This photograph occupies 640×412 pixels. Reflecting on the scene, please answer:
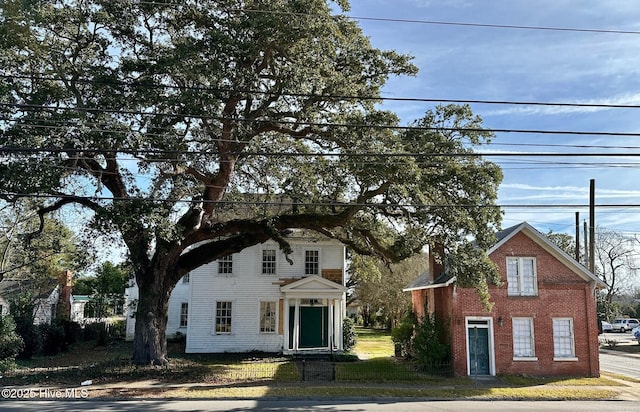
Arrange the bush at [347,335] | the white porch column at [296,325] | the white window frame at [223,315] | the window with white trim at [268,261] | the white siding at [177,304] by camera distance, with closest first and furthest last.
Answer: the white porch column at [296,325], the white window frame at [223,315], the bush at [347,335], the window with white trim at [268,261], the white siding at [177,304]

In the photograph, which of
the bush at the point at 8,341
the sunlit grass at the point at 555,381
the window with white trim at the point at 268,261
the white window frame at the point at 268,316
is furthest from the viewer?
the window with white trim at the point at 268,261

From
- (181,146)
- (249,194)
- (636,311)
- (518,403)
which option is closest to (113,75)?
(181,146)

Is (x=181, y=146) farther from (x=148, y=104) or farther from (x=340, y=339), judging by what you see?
(x=340, y=339)

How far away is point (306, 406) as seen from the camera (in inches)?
587

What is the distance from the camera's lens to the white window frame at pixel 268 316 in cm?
2786

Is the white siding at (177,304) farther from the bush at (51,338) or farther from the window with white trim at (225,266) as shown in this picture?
the bush at (51,338)

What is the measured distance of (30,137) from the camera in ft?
48.0

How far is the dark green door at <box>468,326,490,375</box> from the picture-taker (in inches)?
829

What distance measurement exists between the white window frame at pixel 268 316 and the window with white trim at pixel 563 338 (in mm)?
14028

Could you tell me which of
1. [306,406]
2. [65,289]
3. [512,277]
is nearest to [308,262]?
[512,277]

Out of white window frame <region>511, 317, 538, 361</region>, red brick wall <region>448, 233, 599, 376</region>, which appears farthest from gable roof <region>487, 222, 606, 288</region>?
white window frame <region>511, 317, 538, 361</region>

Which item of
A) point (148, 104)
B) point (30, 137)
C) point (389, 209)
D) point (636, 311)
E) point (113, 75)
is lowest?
point (636, 311)

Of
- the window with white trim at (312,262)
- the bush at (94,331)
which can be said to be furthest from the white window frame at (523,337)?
the bush at (94,331)

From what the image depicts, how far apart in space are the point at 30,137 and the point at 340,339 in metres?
18.2
